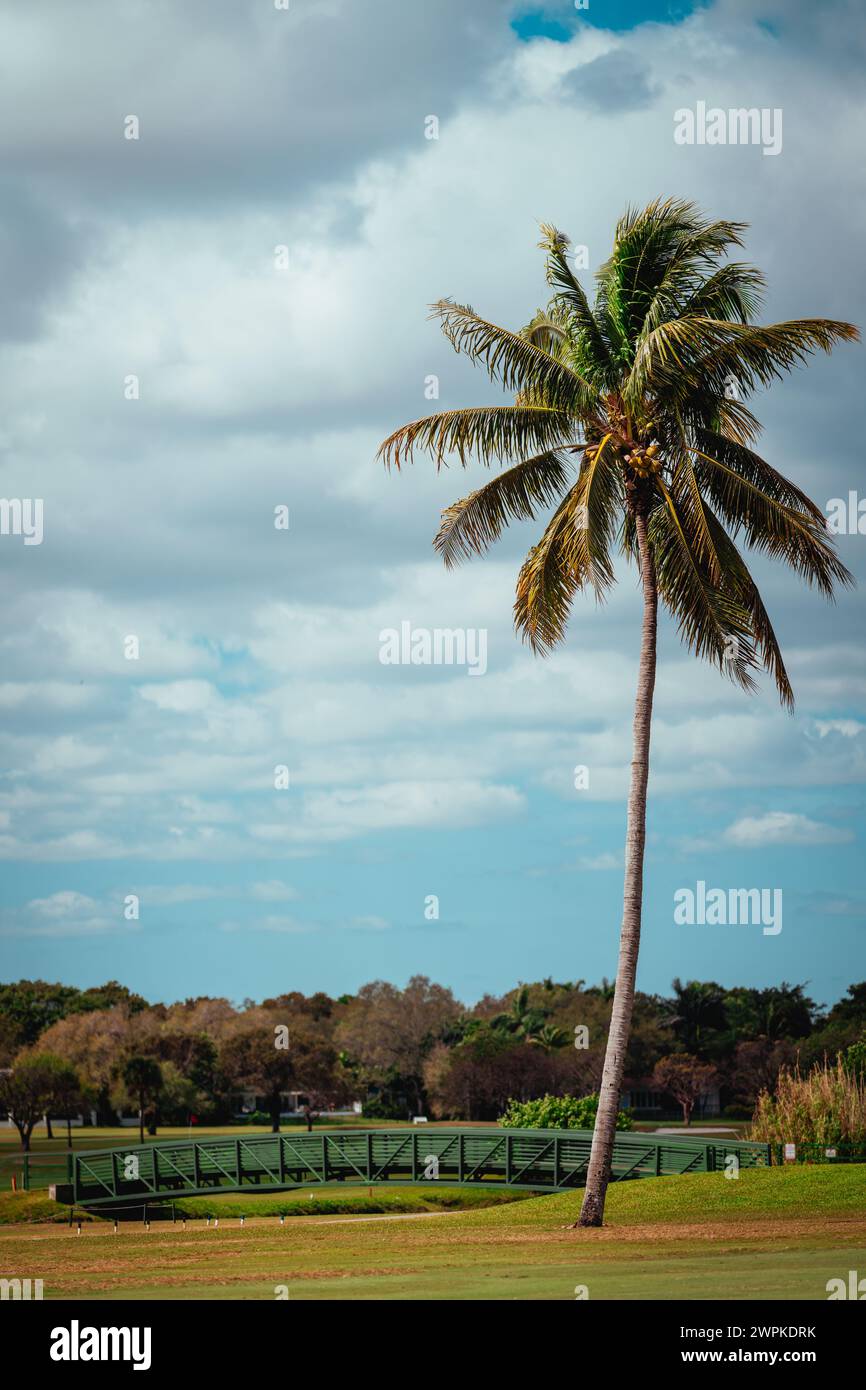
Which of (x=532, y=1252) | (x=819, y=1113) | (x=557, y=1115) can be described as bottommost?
(x=557, y=1115)

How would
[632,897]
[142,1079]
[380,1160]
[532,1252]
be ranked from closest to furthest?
[532,1252]
[632,897]
[380,1160]
[142,1079]

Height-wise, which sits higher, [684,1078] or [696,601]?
[696,601]

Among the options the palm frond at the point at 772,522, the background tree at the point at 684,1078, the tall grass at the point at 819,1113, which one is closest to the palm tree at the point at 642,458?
the palm frond at the point at 772,522

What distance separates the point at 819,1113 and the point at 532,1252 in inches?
543

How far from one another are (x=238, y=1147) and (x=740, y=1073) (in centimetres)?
5746

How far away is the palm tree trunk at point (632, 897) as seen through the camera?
22438mm

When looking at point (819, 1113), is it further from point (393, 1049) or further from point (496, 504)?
point (393, 1049)

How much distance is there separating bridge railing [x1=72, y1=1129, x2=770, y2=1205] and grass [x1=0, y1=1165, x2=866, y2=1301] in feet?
14.7

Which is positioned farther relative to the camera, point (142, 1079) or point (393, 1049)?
point (393, 1049)

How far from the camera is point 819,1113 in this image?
97.9ft

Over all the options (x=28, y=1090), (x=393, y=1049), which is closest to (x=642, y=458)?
(x=28, y=1090)

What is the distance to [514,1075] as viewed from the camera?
7681 cm

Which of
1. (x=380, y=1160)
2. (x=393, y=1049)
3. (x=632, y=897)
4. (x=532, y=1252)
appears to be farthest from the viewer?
(x=393, y=1049)
